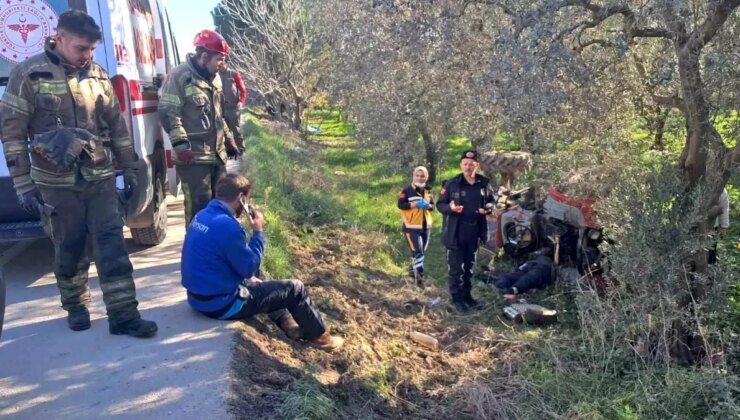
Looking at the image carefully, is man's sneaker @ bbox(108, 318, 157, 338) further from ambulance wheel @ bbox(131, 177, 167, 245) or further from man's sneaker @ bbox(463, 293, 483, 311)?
man's sneaker @ bbox(463, 293, 483, 311)

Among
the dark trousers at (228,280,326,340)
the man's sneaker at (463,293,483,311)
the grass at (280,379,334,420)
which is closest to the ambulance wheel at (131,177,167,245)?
A: the dark trousers at (228,280,326,340)

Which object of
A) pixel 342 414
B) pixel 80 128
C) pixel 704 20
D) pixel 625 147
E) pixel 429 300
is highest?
pixel 704 20

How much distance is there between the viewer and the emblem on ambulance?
200 inches

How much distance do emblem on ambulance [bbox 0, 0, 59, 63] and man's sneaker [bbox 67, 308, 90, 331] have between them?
2.03 m

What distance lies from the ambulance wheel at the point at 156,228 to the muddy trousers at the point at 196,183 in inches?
40.1

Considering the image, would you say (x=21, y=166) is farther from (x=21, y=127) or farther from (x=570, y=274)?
(x=570, y=274)

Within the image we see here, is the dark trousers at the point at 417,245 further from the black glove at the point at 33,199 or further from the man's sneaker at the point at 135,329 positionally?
the black glove at the point at 33,199

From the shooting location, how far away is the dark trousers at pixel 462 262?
6.75 m

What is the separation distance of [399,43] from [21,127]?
3.40 metres

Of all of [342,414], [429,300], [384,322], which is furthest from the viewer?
[429,300]

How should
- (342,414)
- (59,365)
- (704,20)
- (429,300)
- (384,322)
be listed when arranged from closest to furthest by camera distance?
(342,414), (59,365), (704,20), (384,322), (429,300)

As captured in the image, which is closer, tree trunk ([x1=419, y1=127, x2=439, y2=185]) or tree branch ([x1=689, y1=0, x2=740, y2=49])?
tree branch ([x1=689, y1=0, x2=740, y2=49])

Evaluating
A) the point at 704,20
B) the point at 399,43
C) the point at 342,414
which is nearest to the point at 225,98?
the point at 399,43

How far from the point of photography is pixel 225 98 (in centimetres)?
648
